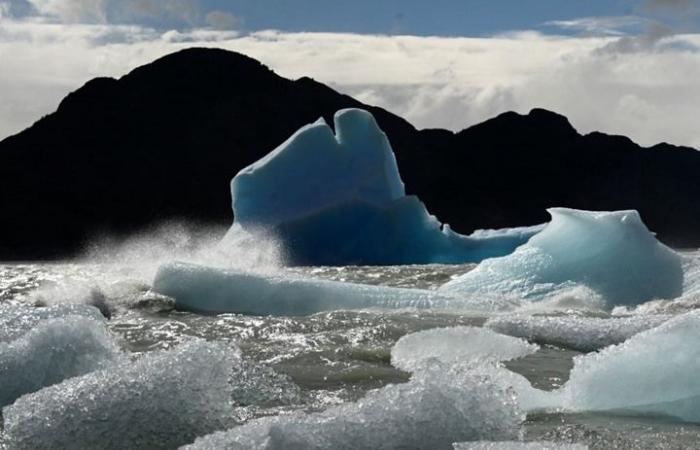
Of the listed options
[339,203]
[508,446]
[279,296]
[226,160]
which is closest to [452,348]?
[508,446]

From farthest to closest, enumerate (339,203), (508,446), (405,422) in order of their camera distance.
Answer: (339,203) → (405,422) → (508,446)

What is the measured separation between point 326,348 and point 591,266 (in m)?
4.93

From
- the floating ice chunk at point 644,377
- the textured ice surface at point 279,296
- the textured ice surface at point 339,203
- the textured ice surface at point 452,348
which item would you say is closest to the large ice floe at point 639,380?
the floating ice chunk at point 644,377

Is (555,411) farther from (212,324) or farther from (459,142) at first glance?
(459,142)

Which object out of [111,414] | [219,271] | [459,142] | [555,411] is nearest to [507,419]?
[555,411]

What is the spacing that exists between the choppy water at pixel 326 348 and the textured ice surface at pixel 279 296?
0.27m

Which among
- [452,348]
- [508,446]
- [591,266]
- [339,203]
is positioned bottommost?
[591,266]

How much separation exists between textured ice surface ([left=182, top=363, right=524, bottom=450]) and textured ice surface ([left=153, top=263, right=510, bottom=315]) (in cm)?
462

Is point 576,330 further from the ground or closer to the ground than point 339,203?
closer to the ground

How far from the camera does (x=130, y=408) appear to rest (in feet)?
12.0

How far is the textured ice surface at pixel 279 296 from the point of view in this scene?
27.2 ft

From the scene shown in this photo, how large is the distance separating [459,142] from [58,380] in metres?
66.2

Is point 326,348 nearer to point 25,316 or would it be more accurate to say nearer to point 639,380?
point 25,316

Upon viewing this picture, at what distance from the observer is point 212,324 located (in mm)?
7418
